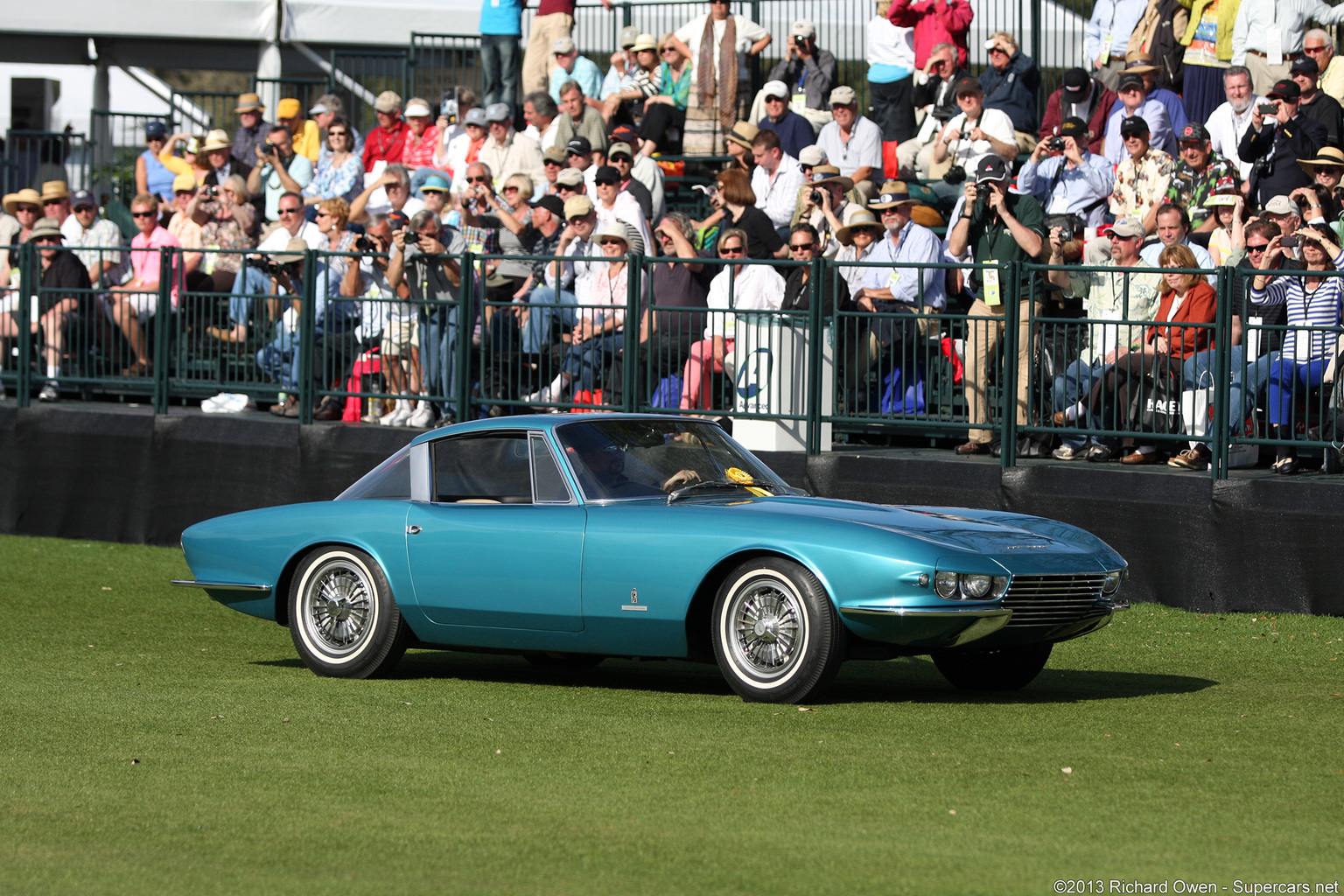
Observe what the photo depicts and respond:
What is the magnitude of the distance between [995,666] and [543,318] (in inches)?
246

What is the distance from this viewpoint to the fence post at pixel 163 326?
1588 centimetres

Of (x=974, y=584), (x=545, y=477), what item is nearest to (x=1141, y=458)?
(x=974, y=584)

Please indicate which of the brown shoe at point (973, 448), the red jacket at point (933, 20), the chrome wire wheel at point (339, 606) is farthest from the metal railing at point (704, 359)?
the red jacket at point (933, 20)

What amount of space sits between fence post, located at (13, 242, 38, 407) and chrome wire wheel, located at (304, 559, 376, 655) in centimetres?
857

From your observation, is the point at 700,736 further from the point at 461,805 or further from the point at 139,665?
the point at 139,665

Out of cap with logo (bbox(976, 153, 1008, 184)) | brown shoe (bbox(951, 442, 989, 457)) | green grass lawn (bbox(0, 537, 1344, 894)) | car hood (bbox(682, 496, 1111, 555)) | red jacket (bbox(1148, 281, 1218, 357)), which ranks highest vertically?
cap with logo (bbox(976, 153, 1008, 184))

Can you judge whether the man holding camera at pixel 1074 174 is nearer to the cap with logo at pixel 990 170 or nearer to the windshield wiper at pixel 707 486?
the cap with logo at pixel 990 170

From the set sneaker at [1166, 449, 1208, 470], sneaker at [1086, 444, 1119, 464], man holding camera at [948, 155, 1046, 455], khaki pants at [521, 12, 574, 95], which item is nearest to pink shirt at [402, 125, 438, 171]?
khaki pants at [521, 12, 574, 95]

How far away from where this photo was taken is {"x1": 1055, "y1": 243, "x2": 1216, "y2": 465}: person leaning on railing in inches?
456

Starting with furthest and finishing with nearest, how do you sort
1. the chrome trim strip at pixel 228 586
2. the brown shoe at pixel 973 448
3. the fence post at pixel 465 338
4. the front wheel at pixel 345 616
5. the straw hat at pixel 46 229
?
the straw hat at pixel 46 229 → the fence post at pixel 465 338 → the brown shoe at pixel 973 448 → the chrome trim strip at pixel 228 586 → the front wheel at pixel 345 616

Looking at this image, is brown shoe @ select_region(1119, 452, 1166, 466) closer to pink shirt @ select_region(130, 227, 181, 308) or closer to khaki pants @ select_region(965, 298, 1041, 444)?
khaki pants @ select_region(965, 298, 1041, 444)

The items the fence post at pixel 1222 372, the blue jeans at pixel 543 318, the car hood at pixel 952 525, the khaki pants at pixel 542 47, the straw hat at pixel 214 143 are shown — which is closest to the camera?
the car hood at pixel 952 525

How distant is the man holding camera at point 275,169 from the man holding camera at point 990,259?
9.38 meters

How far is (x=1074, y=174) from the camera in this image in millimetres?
14977
